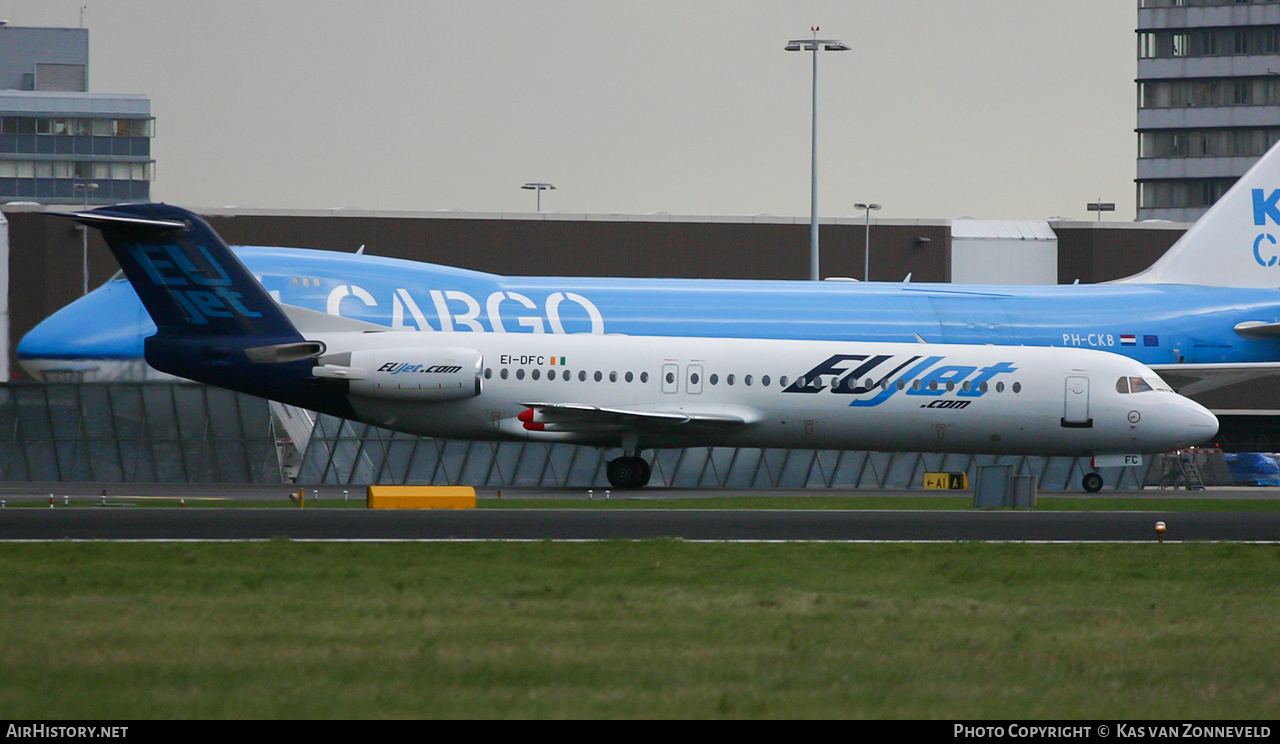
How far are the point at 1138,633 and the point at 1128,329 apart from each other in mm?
32658

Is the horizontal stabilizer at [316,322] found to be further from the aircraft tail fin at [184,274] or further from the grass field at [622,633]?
the grass field at [622,633]

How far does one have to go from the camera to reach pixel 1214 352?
45781 millimetres

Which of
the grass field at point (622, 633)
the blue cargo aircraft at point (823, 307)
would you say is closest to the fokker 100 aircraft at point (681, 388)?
the blue cargo aircraft at point (823, 307)

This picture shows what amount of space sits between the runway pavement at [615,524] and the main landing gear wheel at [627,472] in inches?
371

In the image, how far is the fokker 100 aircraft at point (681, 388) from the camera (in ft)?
118

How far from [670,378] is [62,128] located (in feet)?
469

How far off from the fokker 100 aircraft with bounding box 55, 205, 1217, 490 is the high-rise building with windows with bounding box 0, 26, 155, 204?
5236 inches

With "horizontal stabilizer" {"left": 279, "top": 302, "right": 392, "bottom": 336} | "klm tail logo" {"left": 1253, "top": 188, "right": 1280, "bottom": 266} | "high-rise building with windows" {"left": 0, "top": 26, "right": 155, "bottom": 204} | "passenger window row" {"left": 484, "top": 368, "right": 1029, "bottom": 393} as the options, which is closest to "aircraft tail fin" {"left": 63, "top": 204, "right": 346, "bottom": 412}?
"horizontal stabilizer" {"left": 279, "top": 302, "right": 392, "bottom": 336}

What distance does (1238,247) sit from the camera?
4791 cm

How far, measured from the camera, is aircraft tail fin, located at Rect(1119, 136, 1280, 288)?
4781 cm

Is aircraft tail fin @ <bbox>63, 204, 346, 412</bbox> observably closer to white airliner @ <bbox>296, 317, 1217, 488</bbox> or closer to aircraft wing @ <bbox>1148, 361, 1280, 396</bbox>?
white airliner @ <bbox>296, 317, 1217, 488</bbox>

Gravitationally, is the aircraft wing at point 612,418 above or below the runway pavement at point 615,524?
above

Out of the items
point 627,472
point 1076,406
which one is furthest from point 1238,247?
point 627,472

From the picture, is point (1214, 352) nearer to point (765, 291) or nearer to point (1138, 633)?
point (765, 291)
